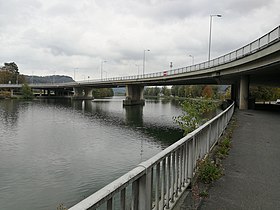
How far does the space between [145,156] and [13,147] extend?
9.58m

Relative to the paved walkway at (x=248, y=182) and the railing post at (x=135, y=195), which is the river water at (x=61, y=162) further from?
the railing post at (x=135, y=195)

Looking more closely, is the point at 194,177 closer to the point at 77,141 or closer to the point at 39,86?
the point at 77,141

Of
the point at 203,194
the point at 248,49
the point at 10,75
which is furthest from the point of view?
the point at 10,75

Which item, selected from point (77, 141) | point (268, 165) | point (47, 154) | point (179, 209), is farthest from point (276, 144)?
point (77, 141)

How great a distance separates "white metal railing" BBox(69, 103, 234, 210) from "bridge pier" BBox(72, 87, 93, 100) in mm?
104653

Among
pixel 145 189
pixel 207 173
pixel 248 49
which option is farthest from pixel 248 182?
pixel 248 49

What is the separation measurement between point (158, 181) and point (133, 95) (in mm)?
73542

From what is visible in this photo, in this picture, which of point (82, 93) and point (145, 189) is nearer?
point (145, 189)

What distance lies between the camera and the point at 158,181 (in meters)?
3.59

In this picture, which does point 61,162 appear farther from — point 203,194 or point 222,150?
point 203,194

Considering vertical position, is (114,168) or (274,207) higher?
(274,207)

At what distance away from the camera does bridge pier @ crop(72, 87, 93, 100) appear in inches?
4252

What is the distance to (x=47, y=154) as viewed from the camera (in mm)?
17031

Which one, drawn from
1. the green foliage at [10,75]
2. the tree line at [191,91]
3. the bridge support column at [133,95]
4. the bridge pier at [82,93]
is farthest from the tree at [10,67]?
the bridge support column at [133,95]
